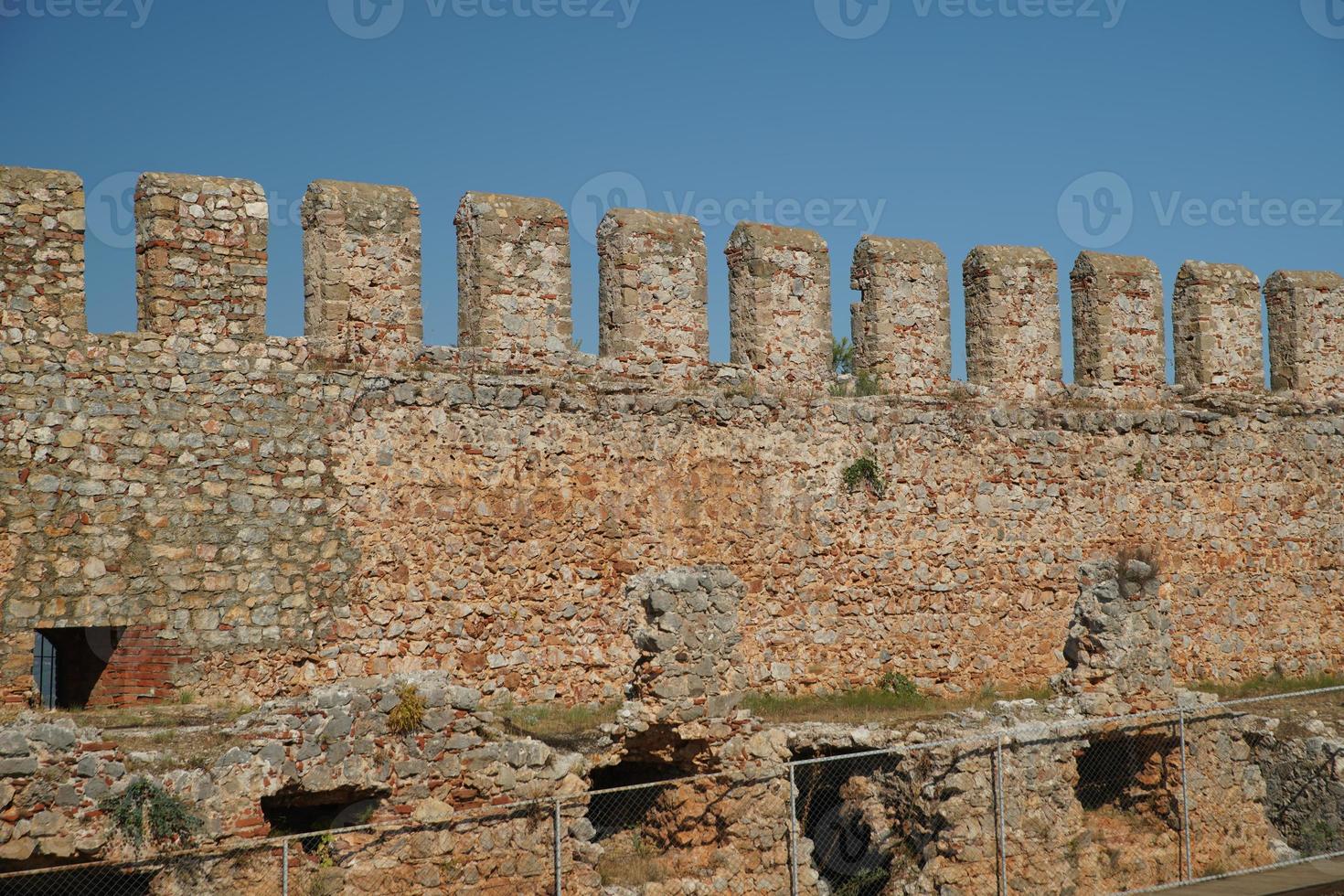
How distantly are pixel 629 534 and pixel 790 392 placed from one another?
2.36m

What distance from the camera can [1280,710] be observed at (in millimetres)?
16109

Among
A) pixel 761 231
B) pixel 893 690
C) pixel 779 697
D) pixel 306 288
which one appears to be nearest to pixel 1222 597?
pixel 893 690

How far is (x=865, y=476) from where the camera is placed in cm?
1547

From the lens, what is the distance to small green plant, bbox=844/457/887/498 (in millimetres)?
15367

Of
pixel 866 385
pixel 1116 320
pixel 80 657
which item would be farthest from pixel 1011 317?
pixel 80 657

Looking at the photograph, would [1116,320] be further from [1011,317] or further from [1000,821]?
[1000,821]

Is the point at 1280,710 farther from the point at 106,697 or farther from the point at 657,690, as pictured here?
the point at 106,697

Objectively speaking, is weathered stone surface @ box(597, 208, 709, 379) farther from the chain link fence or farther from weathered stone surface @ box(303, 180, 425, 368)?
the chain link fence

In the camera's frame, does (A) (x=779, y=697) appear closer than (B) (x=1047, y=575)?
Yes

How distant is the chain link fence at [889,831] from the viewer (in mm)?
10195

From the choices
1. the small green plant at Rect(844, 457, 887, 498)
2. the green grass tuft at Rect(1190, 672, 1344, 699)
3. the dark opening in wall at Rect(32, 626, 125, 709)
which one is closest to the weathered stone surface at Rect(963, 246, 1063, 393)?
the small green plant at Rect(844, 457, 887, 498)

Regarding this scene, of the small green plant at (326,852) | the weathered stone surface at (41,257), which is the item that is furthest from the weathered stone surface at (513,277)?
the small green plant at (326,852)

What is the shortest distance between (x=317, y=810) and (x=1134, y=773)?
7.49 metres

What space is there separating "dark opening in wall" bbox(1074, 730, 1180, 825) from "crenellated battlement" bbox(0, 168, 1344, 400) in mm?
4251
